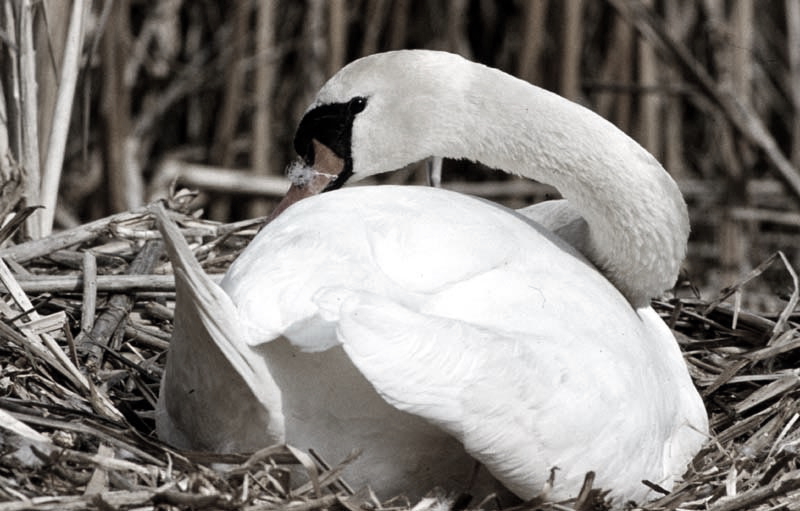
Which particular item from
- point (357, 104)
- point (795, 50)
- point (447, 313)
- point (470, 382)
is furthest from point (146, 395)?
point (795, 50)

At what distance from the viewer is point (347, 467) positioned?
242cm

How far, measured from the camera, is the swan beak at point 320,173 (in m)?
3.09

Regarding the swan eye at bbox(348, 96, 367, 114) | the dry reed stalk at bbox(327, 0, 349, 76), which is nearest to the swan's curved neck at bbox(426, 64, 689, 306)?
the swan eye at bbox(348, 96, 367, 114)

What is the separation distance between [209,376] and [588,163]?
1.06 m

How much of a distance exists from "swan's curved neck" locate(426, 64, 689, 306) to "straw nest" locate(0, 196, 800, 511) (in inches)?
16.8

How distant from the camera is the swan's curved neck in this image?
9.66ft

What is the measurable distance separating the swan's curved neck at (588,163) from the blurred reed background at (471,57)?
2491 mm

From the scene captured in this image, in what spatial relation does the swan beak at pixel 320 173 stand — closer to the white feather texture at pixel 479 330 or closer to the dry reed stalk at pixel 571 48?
the white feather texture at pixel 479 330

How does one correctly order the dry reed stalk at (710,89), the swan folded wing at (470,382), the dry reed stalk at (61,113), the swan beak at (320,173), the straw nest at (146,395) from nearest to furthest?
1. the swan folded wing at (470,382)
2. the straw nest at (146,395)
3. the swan beak at (320,173)
4. the dry reed stalk at (61,113)
5. the dry reed stalk at (710,89)

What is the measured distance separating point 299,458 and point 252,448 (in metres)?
0.16

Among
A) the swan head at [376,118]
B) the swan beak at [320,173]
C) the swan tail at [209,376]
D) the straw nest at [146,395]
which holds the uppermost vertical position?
the swan head at [376,118]

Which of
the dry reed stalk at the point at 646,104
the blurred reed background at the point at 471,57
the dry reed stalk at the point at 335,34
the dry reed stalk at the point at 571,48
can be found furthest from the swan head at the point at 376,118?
the dry reed stalk at the point at 646,104

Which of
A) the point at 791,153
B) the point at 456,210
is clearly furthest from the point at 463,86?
the point at 791,153

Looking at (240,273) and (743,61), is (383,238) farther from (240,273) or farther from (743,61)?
(743,61)
